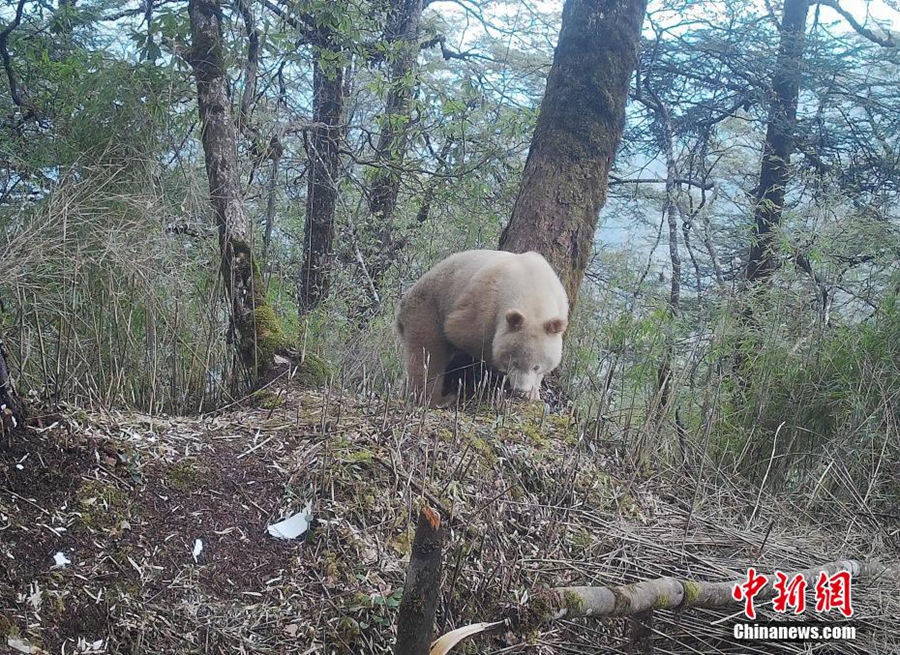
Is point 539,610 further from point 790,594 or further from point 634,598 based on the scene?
point 790,594

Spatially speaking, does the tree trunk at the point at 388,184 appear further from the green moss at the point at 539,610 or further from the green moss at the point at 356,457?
the green moss at the point at 539,610

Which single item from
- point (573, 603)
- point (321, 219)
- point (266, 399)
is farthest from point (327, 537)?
point (321, 219)

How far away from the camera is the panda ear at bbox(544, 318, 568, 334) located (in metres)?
5.86

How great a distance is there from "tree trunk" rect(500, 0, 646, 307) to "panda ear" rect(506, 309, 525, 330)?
118cm

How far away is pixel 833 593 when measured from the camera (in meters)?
3.56

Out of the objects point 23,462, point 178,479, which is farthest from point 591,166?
point 23,462

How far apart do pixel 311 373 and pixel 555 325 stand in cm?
193

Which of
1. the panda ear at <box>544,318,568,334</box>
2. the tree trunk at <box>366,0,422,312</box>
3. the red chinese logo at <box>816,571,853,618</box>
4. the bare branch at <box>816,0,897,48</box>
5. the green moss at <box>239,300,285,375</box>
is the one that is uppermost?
the bare branch at <box>816,0,897,48</box>

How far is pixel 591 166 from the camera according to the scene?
6926mm

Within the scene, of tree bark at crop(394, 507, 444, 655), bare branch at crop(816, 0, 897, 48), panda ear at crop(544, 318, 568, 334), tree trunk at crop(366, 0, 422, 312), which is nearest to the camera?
tree bark at crop(394, 507, 444, 655)

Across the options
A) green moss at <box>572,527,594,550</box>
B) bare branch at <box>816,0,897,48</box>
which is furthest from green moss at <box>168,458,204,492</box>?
bare branch at <box>816,0,897,48</box>

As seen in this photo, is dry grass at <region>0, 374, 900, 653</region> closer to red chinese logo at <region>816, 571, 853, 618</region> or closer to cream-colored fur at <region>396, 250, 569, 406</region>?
red chinese logo at <region>816, 571, 853, 618</region>

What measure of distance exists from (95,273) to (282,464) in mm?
2252

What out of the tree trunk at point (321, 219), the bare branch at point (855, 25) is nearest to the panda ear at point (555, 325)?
the tree trunk at point (321, 219)
